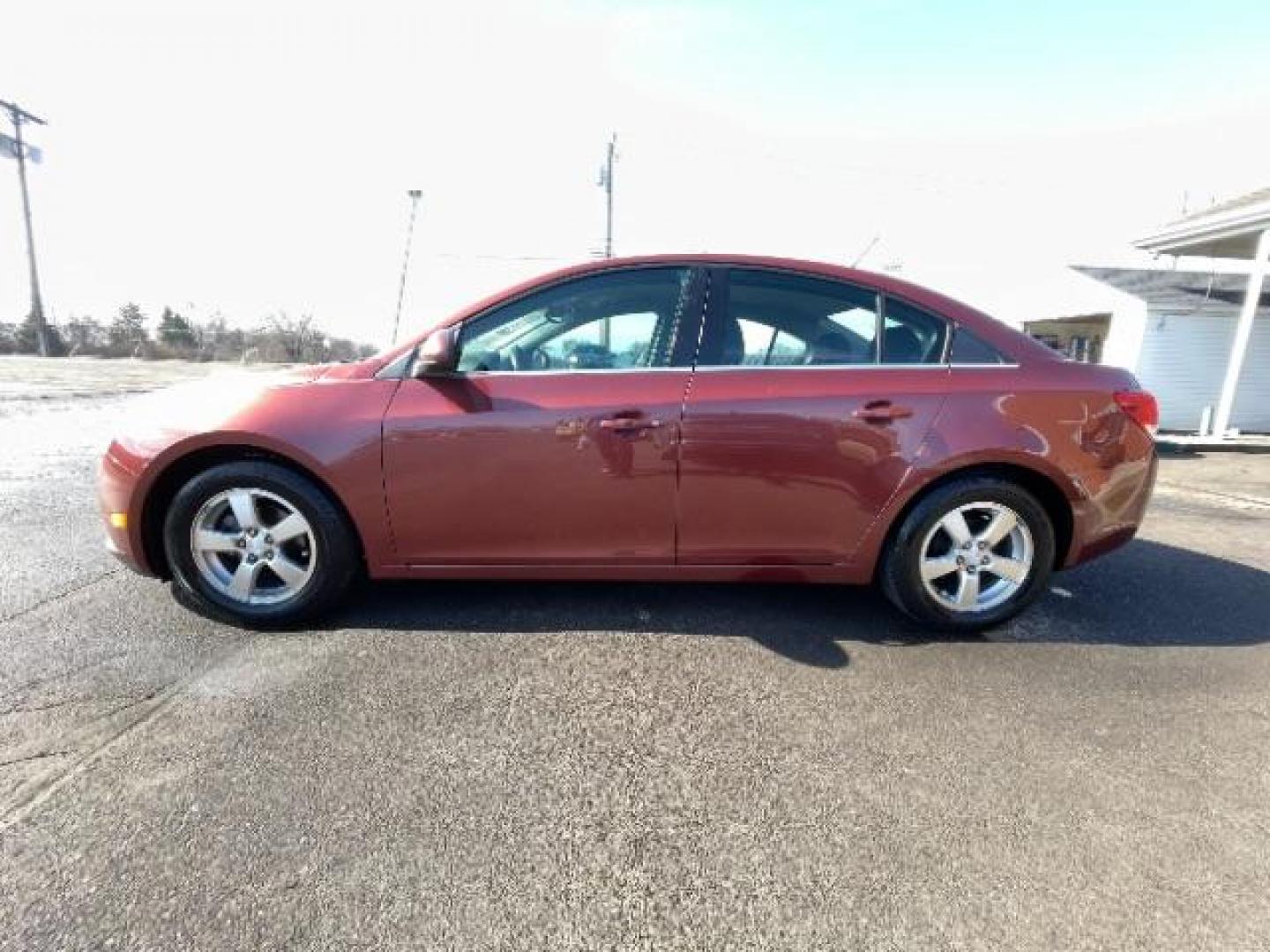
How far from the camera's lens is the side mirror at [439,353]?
2645 millimetres

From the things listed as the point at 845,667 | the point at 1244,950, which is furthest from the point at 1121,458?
the point at 1244,950

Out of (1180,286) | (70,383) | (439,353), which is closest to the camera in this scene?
(439,353)

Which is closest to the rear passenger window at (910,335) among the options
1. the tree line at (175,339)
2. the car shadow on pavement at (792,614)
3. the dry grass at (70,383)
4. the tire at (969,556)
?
the tire at (969,556)

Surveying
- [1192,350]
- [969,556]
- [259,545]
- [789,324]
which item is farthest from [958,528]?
[1192,350]

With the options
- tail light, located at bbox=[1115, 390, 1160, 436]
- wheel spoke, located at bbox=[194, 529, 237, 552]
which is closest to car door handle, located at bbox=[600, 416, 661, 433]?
wheel spoke, located at bbox=[194, 529, 237, 552]

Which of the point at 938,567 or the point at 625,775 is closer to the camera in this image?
the point at 625,775

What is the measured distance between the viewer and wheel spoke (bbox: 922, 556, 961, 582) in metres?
2.93

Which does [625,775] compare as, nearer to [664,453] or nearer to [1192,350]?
[664,453]

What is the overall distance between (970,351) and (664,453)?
1.43 metres

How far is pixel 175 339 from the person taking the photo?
36.3 metres

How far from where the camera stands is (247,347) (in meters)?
36.6

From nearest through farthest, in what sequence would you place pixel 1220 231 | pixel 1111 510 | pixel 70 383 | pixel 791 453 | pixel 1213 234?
pixel 791 453
pixel 1111 510
pixel 1220 231
pixel 1213 234
pixel 70 383

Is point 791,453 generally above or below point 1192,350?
below

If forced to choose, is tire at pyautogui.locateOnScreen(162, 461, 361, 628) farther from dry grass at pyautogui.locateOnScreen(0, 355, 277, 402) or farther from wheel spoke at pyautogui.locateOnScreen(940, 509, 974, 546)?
dry grass at pyautogui.locateOnScreen(0, 355, 277, 402)
